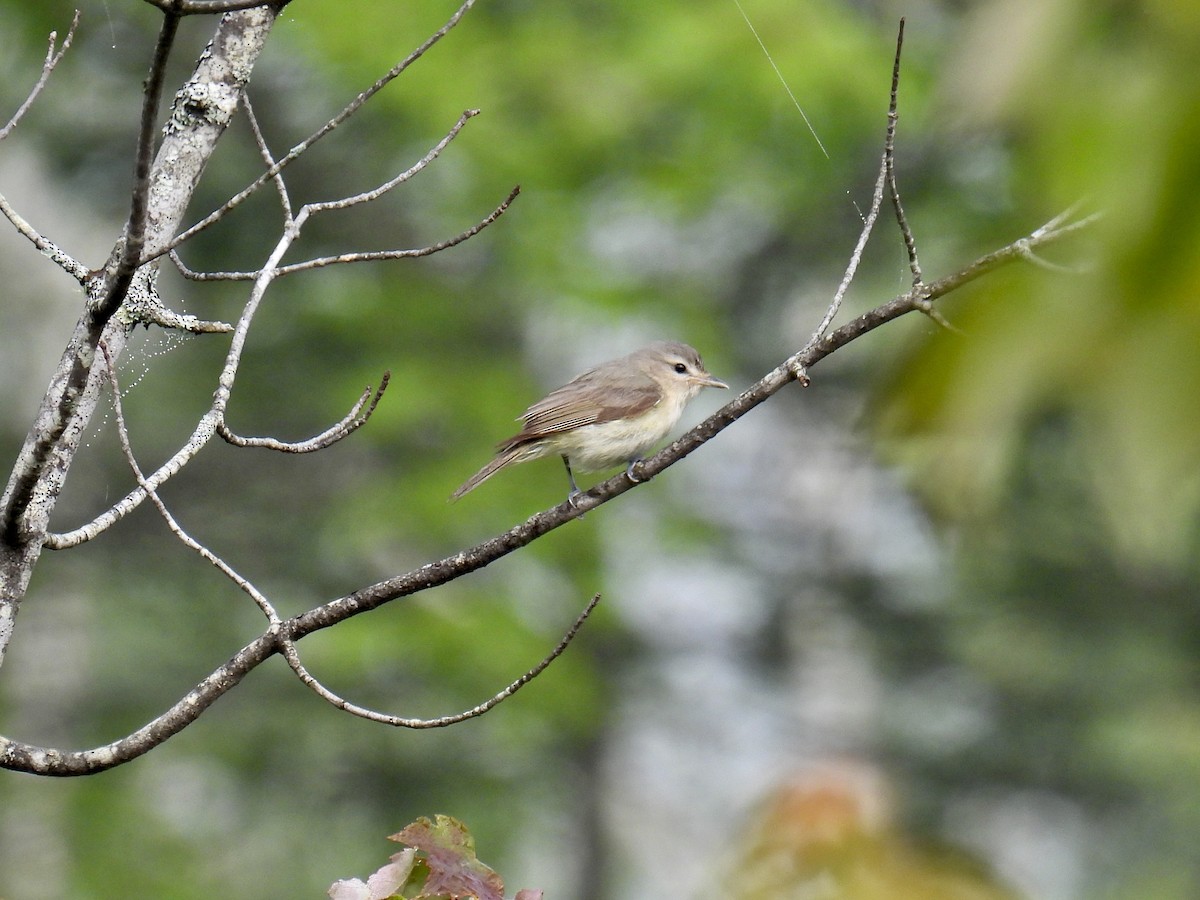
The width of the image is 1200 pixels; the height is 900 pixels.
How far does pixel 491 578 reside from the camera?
1173 centimetres

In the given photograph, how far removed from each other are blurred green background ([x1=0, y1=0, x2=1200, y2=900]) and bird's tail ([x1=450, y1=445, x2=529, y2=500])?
318cm

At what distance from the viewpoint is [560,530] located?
10.8 meters

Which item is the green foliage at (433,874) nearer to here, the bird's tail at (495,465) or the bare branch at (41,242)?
the bare branch at (41,242)

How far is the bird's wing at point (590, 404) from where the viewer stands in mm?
5727

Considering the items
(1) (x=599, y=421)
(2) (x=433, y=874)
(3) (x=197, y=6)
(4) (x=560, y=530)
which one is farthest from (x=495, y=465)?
(4) (x=560, y=530)

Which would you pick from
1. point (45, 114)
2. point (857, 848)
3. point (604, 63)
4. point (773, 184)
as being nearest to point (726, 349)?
point (773, 184)

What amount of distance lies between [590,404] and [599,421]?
0.13 meters

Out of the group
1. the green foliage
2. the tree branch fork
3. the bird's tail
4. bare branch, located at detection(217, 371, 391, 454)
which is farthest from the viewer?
the bird's tail

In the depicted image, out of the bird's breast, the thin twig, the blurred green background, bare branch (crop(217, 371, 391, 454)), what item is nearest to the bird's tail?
the bird's breast

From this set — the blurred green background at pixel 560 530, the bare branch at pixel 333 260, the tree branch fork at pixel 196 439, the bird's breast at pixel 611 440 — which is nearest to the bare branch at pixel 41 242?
the tree branch fork at pixel 196 439

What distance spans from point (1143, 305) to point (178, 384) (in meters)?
12.3

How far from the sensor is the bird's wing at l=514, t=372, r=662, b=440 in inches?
225

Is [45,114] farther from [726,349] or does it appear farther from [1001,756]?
[1001,756]

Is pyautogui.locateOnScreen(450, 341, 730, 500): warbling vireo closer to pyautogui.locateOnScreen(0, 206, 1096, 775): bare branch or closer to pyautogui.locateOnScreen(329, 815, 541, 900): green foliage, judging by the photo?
pyautogui.locateOnScreen(0, 206, 1096, 775): bare branch
